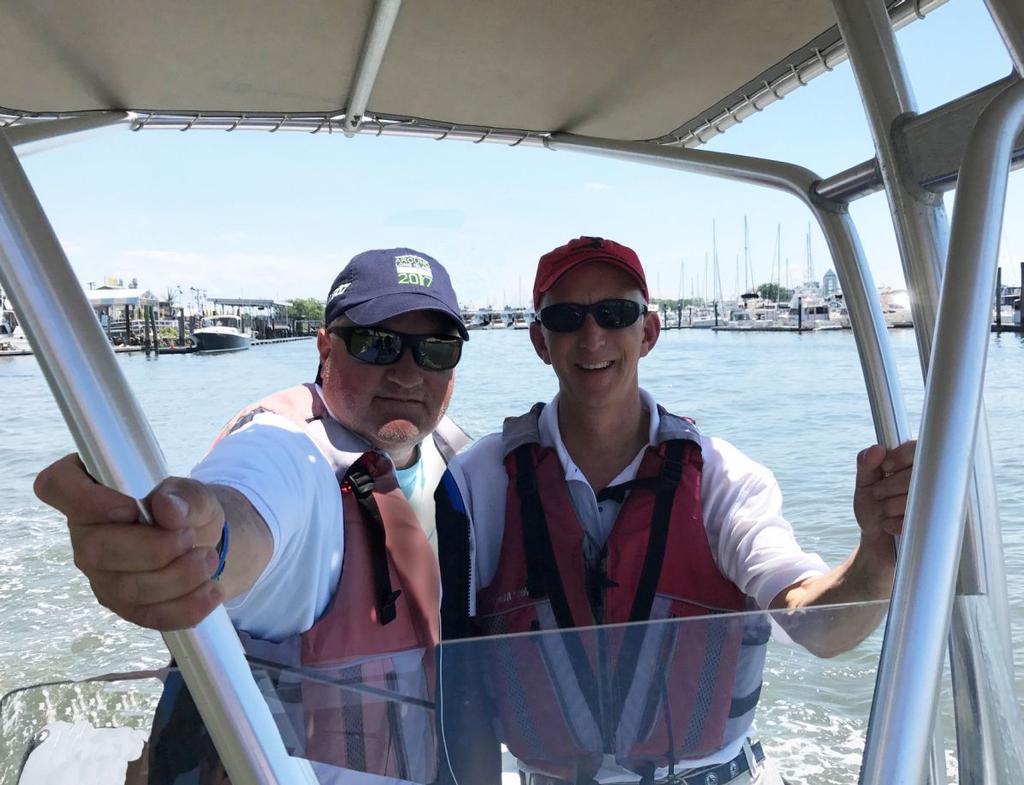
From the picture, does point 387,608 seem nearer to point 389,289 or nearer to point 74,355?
point 389,289

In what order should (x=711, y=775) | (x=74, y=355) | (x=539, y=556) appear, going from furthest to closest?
(x=539, y=556) < (x=711, y=775) < (x=74, y=355)

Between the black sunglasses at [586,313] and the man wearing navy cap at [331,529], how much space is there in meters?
0.20

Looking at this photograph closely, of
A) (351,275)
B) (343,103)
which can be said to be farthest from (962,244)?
A: (343,103)

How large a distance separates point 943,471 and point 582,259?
48.6 inches

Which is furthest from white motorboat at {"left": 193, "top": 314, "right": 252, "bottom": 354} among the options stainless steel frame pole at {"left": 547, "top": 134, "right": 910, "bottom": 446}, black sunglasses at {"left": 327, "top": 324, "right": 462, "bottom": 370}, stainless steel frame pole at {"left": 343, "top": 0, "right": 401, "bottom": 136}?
stainless steel frame pole at {"left": 547, "top": 134, "right": 910, "bottom": 446}

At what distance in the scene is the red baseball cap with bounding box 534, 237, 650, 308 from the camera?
1901mm

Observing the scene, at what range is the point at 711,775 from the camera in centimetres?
106

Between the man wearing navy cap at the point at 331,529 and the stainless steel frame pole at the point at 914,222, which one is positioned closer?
the man wearing navy cap at the point at 331,529

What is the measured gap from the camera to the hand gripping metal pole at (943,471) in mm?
701

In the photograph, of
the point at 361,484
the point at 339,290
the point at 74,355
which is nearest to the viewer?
the point at 74,355

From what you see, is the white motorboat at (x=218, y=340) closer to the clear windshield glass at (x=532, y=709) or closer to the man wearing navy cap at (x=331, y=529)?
the man wearing navy cap at (x=331, y=529)

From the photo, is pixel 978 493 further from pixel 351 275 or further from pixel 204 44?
pixel 204 44

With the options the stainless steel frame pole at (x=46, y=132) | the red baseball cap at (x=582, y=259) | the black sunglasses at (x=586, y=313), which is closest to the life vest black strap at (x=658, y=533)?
the black sunglasses at (x=586, y=313)

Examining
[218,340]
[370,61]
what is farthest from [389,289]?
[218,340]
